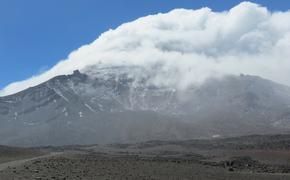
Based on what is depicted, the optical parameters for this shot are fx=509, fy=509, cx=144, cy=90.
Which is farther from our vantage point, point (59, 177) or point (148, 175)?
point (148, 175)

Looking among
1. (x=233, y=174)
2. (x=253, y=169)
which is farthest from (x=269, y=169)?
(x=233, y=174)

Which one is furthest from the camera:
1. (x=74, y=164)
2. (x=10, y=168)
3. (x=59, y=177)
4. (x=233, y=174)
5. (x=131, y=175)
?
(x=233, y=174)

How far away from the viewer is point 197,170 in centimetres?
5772

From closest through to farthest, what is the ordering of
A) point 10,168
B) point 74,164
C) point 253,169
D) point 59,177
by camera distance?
point 59,177 < point 10,168 < point 74,164 < point 253,169

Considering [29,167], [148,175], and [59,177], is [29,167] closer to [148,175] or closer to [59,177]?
[59,177]

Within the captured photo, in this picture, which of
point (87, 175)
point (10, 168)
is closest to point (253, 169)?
point (87, 175)

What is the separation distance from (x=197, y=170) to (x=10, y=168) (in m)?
21.8

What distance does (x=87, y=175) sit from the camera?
149 ft

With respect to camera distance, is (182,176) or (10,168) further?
(182,176)

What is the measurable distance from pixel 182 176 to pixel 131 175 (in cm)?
566

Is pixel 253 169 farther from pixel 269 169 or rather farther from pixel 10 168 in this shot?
pixel 10 168

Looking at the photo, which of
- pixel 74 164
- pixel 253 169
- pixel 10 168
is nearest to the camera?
pixel 10 168

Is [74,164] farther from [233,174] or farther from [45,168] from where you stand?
[233,174]

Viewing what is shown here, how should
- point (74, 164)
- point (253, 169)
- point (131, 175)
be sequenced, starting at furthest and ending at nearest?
point (253, 169), point (74, 164), point (131, 175)
